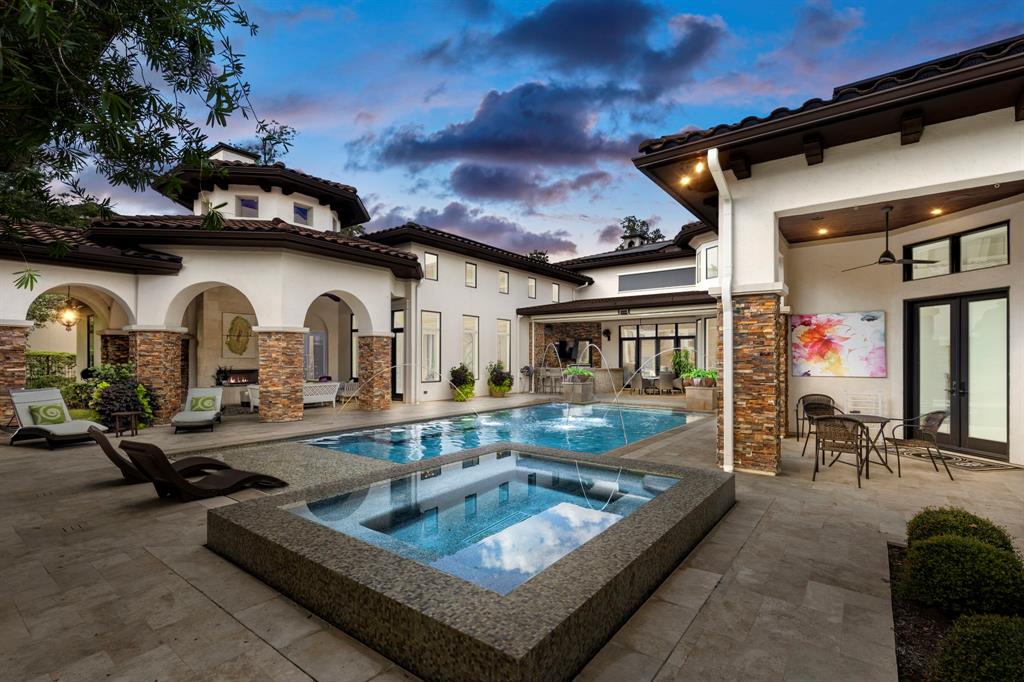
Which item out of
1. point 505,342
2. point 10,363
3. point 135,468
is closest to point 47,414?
point 10,363

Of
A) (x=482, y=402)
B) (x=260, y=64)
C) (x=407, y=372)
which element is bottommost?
(x=482, y=402)

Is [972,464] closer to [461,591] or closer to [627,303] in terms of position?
[461,591]

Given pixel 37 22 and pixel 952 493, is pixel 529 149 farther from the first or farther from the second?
pixel 37 22

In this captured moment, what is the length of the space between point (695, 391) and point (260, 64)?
1311 cm

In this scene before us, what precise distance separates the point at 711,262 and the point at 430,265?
910 centimetres

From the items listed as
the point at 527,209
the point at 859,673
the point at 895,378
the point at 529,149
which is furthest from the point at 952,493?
the point at 527,209

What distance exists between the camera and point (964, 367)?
729cm

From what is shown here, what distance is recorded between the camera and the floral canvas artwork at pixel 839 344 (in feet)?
27.0

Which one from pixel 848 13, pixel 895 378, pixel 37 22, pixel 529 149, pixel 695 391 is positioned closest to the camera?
pixel 37 22

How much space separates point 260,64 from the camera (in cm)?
396

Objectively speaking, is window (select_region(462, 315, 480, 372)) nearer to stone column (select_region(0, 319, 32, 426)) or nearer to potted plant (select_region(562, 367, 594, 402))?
potted plant (select_region(562, 367, 594, 402))

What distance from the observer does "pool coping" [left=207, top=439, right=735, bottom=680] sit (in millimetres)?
2150

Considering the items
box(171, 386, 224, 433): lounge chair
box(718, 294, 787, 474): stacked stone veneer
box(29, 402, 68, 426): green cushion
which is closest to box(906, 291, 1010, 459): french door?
box(718, 294, 787, 474): stacked stone veneer

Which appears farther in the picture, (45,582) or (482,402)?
(482,402)
